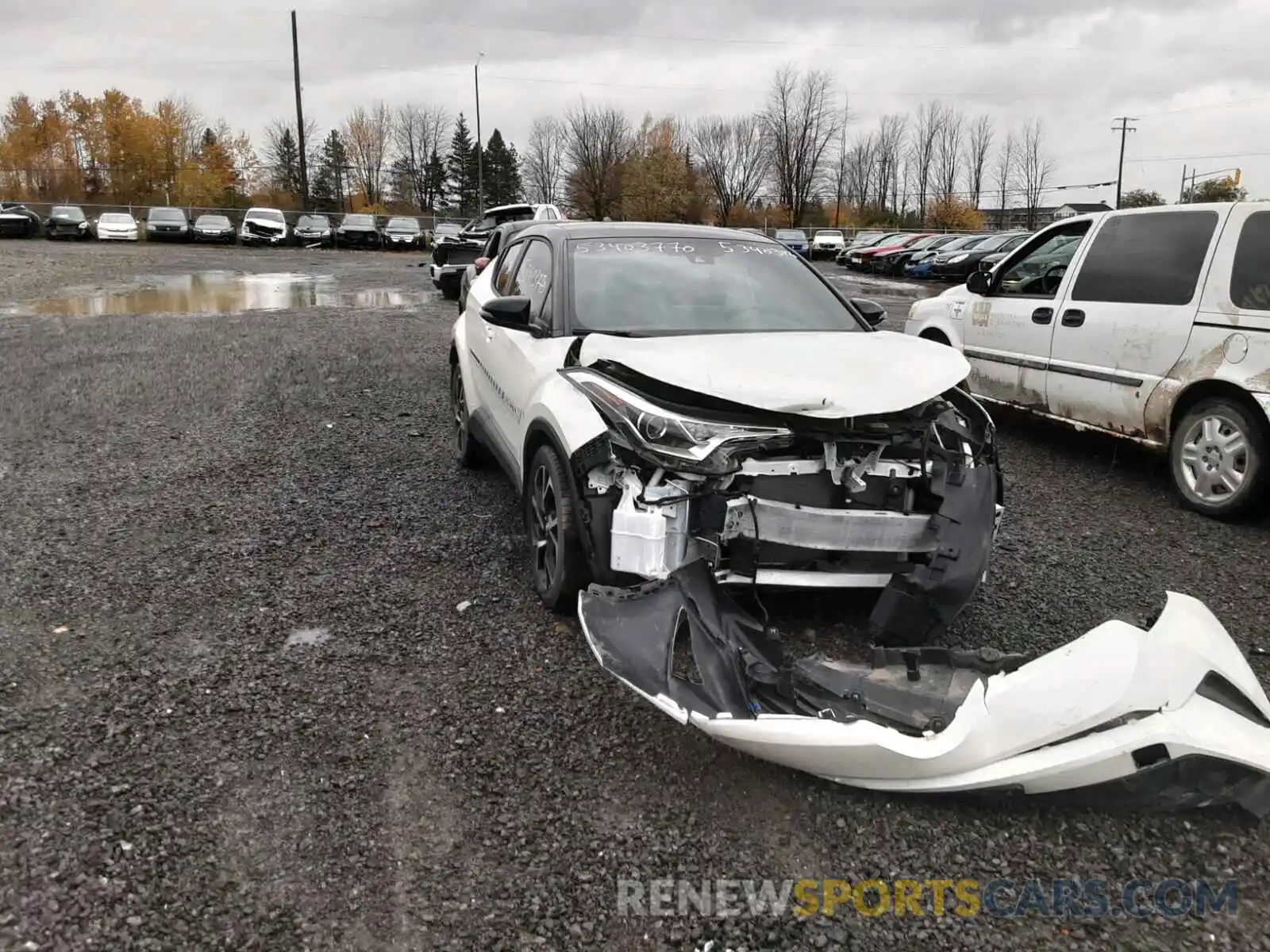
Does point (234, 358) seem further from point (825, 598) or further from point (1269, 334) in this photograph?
point (1269, 334)

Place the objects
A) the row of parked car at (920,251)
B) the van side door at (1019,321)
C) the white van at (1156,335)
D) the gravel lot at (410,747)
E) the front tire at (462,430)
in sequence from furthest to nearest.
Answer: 1. the row of parked car at (920,251)
2. the van side door at (1019,321)
3. the front tire at (462,430)
4. the white van at (1156,335)
5. the gravel lot at (410,747)

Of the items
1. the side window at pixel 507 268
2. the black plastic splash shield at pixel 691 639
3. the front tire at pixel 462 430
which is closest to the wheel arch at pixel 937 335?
the side window at pixel 507 268

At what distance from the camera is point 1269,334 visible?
498cm

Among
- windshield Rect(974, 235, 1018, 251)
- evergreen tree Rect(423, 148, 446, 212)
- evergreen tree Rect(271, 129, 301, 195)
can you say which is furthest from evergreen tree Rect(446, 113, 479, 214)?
windshield Rect(974, 235, 1018, 251)

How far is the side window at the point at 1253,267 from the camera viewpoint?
507 centimetres

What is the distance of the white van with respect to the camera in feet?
16.9

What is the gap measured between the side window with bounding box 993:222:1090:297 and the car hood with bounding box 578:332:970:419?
10.3 ft

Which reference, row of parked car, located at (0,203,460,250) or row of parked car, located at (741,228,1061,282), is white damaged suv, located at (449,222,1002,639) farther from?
row of parked car, located at (0,203,460,250)

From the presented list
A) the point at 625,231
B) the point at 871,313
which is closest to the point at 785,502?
the point at 871,313

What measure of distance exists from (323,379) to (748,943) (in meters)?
7.98

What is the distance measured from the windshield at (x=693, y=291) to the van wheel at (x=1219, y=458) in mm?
2310

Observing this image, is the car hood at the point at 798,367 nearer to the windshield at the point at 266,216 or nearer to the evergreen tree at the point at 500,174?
the windshield at the point at 266,216

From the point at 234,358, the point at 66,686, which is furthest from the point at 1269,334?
the point at 234,358

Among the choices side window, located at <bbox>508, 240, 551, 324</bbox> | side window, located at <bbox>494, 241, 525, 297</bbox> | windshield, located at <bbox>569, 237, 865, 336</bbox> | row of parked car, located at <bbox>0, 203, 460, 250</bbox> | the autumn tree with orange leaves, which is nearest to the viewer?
windshield, located at <bbox>569, 237, 865, 336</bbox>
